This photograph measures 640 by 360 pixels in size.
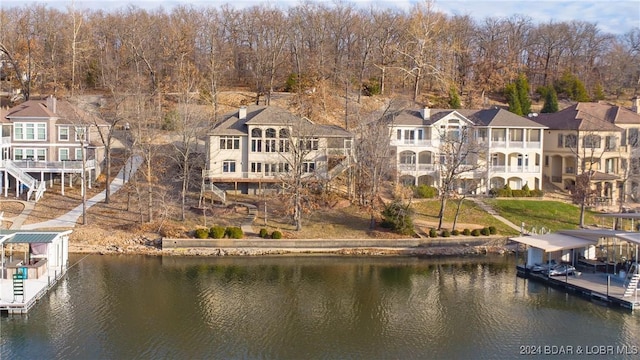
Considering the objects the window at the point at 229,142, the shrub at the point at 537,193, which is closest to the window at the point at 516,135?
the shrub at the point at 537,193

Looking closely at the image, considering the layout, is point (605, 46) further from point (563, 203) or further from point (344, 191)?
point (344, 191)

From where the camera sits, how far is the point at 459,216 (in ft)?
172

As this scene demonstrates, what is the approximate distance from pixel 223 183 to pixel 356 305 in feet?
79.5

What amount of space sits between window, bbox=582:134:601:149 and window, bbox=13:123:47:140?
46.7 metres

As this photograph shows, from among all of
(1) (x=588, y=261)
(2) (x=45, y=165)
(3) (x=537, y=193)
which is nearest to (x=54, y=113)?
(2) (x=45, y=165)

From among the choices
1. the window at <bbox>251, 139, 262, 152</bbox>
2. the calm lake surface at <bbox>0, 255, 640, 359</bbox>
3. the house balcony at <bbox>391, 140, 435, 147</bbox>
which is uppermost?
the house balcony at <bbox>391, 140, 435, 147</bbox>

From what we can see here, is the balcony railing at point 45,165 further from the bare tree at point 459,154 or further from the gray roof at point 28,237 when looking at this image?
the bare tree at point 459,154

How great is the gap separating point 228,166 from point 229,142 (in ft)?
6.51

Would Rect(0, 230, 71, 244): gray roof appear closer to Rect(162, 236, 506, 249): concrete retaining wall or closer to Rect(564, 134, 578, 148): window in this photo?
Rect(162, 236, 506, 249): concrete retaining wall

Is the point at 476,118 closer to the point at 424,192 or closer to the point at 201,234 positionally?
the point at 424,192

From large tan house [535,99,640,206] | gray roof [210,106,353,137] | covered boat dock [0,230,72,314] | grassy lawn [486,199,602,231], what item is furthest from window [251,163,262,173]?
large tan house [535,99,640,206]

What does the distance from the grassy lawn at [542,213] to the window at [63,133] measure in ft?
119

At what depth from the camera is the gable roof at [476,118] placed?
60031 millimetres

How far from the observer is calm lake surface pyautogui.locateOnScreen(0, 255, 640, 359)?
26750 mm
